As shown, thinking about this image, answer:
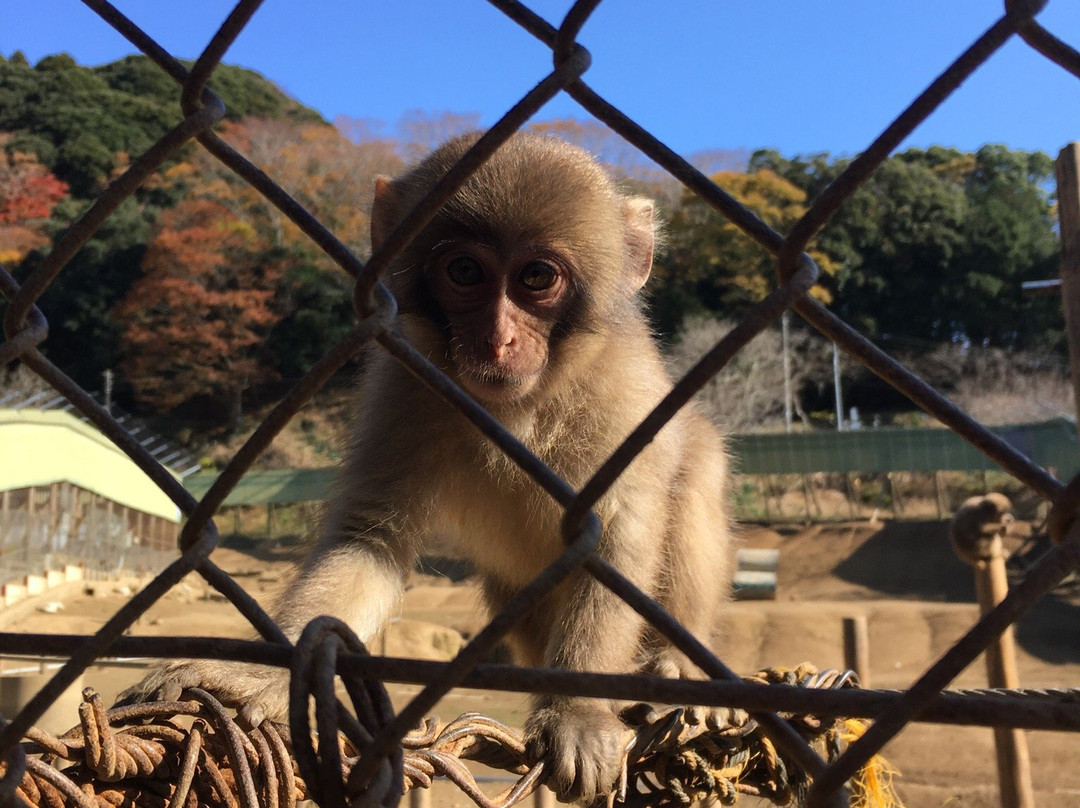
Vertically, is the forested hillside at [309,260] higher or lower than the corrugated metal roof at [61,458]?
higher

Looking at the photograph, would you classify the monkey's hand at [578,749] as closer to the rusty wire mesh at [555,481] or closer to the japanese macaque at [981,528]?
the rusty wire mesh at [555,481]

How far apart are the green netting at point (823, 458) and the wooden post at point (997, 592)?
17063 mm

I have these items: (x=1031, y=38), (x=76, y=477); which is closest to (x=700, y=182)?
(x=1031, y=38)

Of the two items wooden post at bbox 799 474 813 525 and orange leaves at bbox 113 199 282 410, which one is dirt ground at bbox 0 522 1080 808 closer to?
wooden post at bbox 799 474 813 525

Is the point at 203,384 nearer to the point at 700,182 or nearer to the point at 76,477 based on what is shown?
the point at 76,477

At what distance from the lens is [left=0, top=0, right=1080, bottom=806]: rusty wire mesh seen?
0.86 m

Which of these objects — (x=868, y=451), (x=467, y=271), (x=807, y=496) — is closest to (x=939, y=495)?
(x=868, y=451)

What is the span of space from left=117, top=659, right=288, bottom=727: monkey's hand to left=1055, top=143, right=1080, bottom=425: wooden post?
125 inches

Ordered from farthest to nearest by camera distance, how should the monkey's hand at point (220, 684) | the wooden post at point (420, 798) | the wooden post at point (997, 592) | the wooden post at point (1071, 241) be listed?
the wooden post at point (997, 592) → the wooden post at point (420, 798) → the wooden post at point (1071, 241) → the monkey's hand at point (220, 684)

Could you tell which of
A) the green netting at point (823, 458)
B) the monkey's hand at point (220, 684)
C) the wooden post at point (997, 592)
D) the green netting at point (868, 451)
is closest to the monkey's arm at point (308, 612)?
the monkey's hand at point (220, 684)

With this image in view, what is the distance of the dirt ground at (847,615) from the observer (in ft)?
33.4

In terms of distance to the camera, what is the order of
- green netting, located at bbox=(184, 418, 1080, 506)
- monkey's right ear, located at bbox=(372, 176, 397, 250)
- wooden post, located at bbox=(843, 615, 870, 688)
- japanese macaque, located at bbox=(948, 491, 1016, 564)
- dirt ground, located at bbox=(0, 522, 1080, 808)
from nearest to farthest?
monkey's right ear, located at bbox=(372, 176, 397, 250)
japanese macaque, located at bbox=(948, 491, 1016, 564)
wooden post, located at bbox=(843, 615, 870, 688)
dirt ground, located at bbox=(0, 522, 1080, 808)
green netting, located at bbox=(184, 418, 1080, 506)

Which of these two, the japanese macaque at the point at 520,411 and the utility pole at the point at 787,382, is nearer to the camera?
the japanese macaque at the point at 520,411

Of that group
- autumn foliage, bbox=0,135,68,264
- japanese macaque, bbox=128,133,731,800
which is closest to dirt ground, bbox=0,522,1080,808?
japanese macaque, bbox=128,133,731,800
